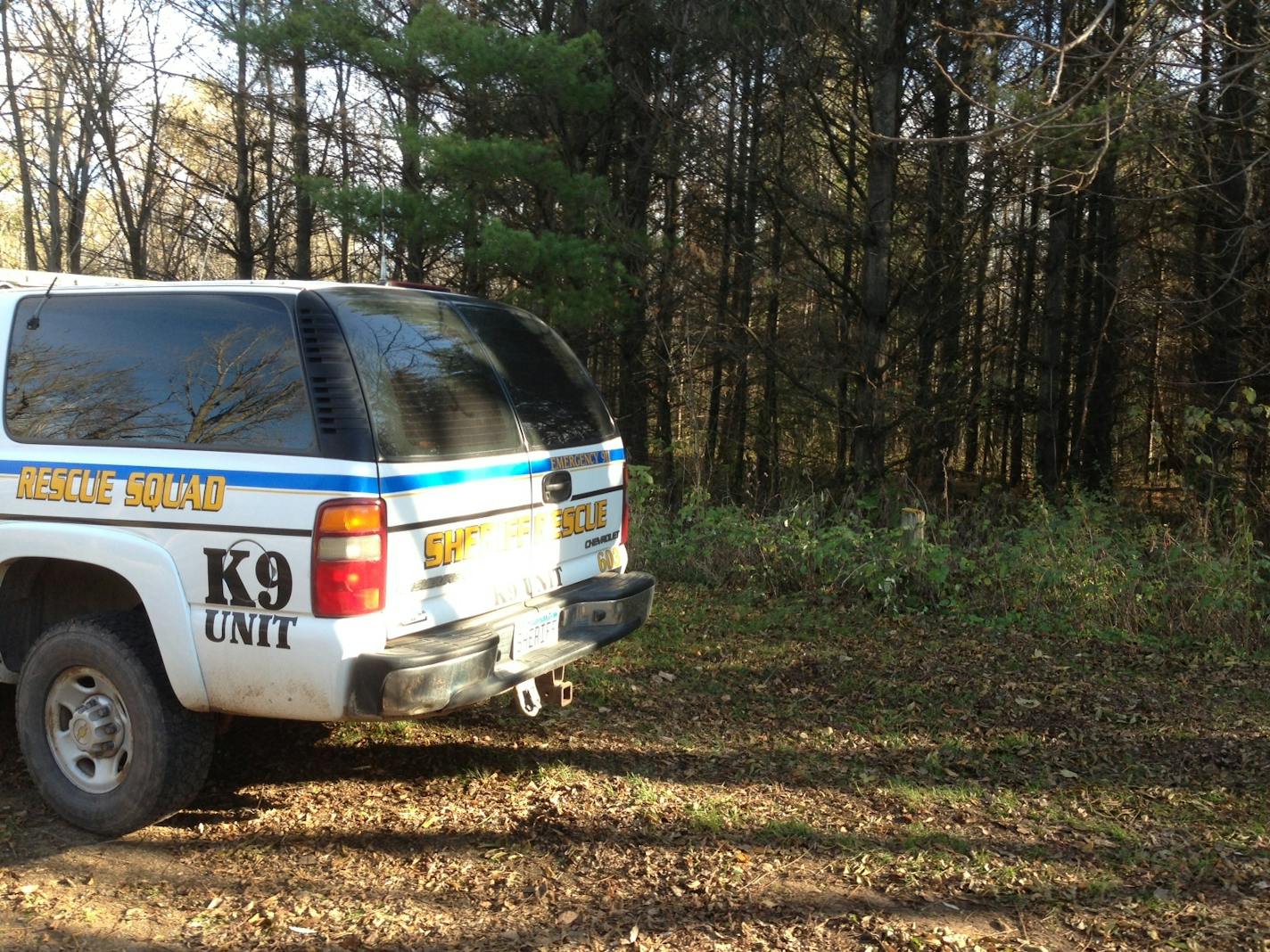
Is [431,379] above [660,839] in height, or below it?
above

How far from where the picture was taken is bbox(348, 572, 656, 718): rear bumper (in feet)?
10.8

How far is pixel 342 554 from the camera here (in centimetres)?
328

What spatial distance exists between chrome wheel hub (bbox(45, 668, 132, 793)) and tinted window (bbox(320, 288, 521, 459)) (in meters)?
1.42

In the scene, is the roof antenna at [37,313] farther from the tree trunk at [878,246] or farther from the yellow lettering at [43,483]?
the tree trunk at [878,246]

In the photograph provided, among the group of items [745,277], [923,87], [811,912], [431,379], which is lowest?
[811,912]

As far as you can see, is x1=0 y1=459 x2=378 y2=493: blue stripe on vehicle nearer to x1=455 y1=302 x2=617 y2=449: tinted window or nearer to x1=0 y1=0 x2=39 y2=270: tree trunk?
x1=455 y1=302 x2=617 y2=449: tinted window

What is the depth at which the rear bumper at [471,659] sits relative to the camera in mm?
3297

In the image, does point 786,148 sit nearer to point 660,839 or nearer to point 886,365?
point 886,365

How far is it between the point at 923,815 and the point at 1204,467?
8.61 m

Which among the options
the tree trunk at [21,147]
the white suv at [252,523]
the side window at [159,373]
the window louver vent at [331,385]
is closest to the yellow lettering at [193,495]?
the white suv at [252,523]

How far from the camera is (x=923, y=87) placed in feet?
47.9

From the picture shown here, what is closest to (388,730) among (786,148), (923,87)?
(786,148)

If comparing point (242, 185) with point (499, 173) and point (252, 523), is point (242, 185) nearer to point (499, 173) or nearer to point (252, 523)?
point (499, 173)

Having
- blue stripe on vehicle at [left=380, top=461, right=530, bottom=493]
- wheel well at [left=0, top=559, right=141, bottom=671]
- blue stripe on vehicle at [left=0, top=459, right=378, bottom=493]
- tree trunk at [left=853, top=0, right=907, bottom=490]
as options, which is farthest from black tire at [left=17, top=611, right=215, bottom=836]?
tree trunk at [left=853, top=0, right=907, bottom=490]
